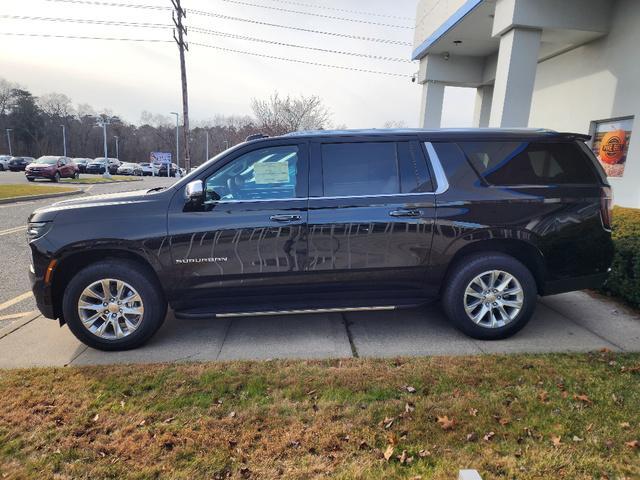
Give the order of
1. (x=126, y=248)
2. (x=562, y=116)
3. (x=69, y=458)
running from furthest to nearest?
(x=562, y=116) < (x=126, y=248) < (x=69, y=458)

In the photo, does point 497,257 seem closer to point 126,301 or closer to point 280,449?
point 280,449

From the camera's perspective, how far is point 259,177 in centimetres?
379

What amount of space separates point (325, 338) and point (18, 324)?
3.36 m

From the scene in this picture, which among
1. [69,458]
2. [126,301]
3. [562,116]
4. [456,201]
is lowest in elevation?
[69,458]

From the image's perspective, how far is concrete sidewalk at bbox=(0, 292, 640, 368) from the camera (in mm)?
3664

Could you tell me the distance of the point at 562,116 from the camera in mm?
10094

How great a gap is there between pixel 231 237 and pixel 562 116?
1002 cm

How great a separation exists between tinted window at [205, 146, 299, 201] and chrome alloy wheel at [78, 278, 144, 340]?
122 centimetres

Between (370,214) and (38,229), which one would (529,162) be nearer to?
(370,214)

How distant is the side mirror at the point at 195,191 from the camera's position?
3.50 m

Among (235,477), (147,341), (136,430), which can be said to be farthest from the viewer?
(147,341)

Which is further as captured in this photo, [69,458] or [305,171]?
[305,171]

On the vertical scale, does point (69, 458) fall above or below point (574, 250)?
below

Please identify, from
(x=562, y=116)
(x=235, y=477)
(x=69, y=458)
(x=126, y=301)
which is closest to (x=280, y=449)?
(x=235, y=477)
